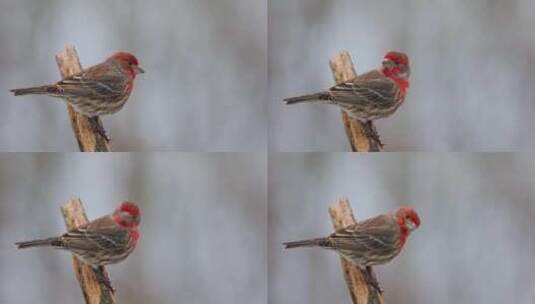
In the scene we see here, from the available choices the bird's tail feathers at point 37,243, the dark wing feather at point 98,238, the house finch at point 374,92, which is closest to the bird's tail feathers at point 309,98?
the house finch at point 374,92

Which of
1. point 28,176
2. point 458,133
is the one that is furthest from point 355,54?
point 28,176

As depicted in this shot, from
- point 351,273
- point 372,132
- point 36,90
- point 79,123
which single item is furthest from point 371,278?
point 36,90

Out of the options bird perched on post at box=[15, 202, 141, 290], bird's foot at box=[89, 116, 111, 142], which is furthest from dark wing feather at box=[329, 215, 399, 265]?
bird's foot at box=[89, 116, 111, 142]

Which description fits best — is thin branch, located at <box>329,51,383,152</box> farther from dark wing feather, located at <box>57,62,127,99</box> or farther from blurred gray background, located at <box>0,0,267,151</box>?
dark wing feather, located at <box>57,62,127,99</box>

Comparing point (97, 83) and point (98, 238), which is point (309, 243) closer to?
point (98, 238)

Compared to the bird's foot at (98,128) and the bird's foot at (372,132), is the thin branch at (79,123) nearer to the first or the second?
the bird's foot at (98,128)

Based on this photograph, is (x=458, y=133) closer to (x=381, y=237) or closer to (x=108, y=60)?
(x=381, y=237)
